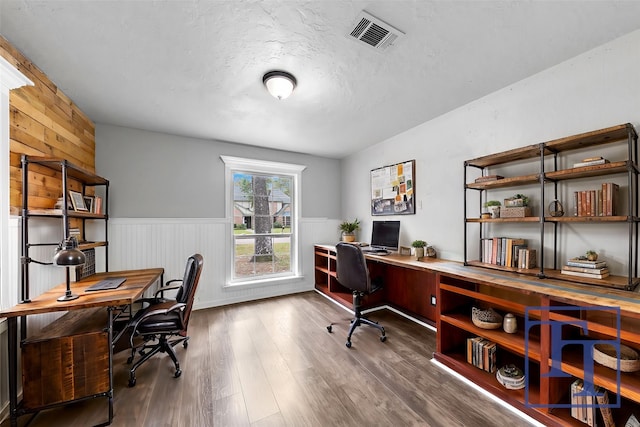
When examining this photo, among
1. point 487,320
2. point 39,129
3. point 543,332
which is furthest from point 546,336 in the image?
point 39,129

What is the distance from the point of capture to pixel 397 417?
156cm

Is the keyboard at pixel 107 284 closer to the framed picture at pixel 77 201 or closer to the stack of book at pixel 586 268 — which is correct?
the framed picture at pixel 77 201

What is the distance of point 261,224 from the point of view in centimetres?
399

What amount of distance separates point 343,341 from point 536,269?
1.84 meters

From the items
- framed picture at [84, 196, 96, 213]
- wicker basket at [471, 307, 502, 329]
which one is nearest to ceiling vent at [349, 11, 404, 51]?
wicker basket at [471, 307, 502, 329]

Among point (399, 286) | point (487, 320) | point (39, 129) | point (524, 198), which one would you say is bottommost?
point (399, 286)

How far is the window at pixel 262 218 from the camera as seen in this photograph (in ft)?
12.4

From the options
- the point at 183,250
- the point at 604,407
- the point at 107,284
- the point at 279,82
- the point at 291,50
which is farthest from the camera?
the point at 183,250

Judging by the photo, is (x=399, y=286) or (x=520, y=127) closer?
(x=520, y=127)

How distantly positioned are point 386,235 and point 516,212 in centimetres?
157

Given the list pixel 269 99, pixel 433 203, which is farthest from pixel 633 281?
pixel 269 99

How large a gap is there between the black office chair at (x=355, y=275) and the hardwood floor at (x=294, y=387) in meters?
0.15

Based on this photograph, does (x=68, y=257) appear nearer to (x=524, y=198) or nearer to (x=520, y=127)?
(x=524, y=198)

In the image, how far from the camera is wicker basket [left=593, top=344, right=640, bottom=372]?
1.33 m
